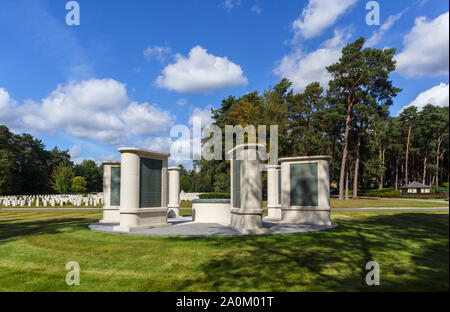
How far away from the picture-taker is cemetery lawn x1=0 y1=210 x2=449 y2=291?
5.04m

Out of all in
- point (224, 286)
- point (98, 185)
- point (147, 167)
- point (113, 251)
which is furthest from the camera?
point (98, 185)

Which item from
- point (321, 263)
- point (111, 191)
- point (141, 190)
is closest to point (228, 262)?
point (321, 263)

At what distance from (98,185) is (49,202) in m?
46.7

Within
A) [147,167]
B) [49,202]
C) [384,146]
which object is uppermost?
[384,146]

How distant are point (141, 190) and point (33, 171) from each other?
61.7 meters

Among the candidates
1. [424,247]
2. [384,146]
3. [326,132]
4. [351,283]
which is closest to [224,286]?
[351,283]

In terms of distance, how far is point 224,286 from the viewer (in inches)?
196

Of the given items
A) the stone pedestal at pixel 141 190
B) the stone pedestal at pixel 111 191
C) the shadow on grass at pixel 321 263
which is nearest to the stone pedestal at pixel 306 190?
the shadow on grass at pixel 321 263

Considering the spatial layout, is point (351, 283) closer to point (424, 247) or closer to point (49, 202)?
point (424, 247)

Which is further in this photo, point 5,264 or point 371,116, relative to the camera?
point 371,116

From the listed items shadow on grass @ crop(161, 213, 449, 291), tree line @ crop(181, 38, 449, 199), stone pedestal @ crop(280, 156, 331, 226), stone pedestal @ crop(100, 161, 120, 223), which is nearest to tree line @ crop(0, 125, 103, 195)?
tree line @ crop(181, 38, 449, 199)

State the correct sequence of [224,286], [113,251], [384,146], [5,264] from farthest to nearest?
1. [384,146]
2. [113,251]
3. [5,264]
4. [224,286]

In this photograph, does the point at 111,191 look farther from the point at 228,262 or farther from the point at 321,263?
the point at 321,263

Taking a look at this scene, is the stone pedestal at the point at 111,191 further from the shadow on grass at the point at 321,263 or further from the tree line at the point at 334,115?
the tree line at the point at 334,115
